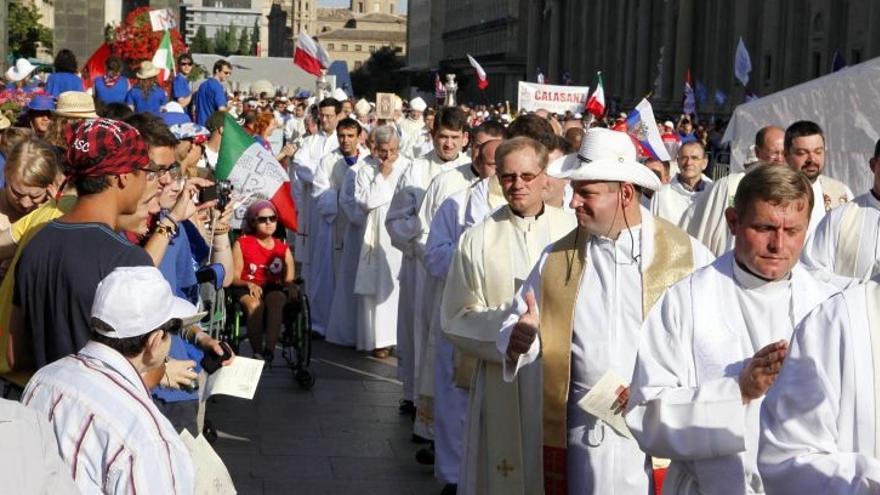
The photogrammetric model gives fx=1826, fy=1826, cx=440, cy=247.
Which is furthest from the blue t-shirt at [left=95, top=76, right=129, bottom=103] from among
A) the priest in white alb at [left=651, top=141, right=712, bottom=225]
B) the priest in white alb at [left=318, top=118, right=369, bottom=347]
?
the priest in white alb at [left=651, top=141, right=712, bottom=225]

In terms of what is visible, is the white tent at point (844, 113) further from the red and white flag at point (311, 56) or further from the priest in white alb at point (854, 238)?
the red and white flag at point (311, 56)

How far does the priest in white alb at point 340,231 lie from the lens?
1638 cm

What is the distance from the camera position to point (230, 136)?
10891mm

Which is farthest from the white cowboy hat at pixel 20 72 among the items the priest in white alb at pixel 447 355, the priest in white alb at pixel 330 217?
the priest in white alb at pixel 447 355

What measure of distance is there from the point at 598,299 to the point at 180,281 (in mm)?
1688

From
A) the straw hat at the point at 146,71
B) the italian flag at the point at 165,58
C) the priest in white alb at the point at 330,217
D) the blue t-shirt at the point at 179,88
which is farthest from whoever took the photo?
the italian flag at the point at 165,58

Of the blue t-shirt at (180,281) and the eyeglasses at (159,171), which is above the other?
the eyeglasses at (159,171)

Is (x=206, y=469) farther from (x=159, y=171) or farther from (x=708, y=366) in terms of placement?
(x=159, y=171)

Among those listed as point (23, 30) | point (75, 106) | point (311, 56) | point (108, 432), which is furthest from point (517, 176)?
point (23, 30)

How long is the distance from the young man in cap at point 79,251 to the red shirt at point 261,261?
22.7 ft

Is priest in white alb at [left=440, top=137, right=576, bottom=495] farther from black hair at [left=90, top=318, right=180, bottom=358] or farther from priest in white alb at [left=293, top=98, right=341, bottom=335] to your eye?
priest in white alb at [left=293, top=98, right=341, bottom=335]

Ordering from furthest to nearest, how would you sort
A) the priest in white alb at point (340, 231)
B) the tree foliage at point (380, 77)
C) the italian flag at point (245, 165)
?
the tree foliage at point (380, 77), the priest in white alb at point (340, 231), the italian flag at point (245, 165)

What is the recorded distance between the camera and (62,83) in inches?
680

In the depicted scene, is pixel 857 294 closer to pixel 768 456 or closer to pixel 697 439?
pixel 768 456
